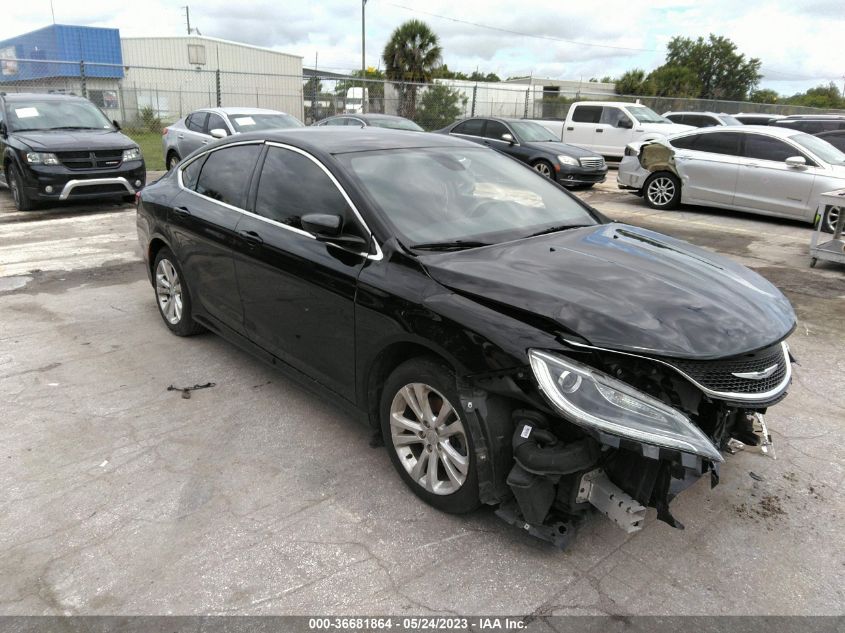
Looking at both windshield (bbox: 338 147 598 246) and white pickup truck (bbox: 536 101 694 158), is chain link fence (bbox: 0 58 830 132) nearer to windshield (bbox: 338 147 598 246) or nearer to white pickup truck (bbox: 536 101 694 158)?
white pickup truck (bbox: 536 101 694 158)

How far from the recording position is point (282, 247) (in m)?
3.78

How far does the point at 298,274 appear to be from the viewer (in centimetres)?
365

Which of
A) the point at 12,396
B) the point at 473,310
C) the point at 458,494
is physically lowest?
the point at 12,396

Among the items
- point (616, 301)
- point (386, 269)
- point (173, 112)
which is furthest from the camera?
point (173, 112)

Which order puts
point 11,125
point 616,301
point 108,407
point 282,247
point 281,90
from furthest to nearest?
point 281,90, point 11,125, point 108,407, point 282,247, point 616,301

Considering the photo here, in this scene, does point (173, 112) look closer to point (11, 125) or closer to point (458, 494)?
point (11, 125)

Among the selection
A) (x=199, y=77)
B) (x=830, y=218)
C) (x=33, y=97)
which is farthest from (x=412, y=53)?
(x=830, y=218)

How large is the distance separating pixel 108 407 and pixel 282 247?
1611 millimetres

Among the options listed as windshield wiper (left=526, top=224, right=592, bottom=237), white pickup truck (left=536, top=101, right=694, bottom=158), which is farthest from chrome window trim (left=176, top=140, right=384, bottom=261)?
white pickup truck (left=536, top=101, right=694, bottom=158)

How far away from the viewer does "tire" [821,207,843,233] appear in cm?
743

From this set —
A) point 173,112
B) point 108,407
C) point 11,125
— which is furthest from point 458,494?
point 173,112

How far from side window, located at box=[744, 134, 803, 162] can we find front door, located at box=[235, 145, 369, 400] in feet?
30.8

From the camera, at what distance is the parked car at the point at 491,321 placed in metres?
2.55

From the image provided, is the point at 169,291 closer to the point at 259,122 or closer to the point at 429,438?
the point at 429,438
